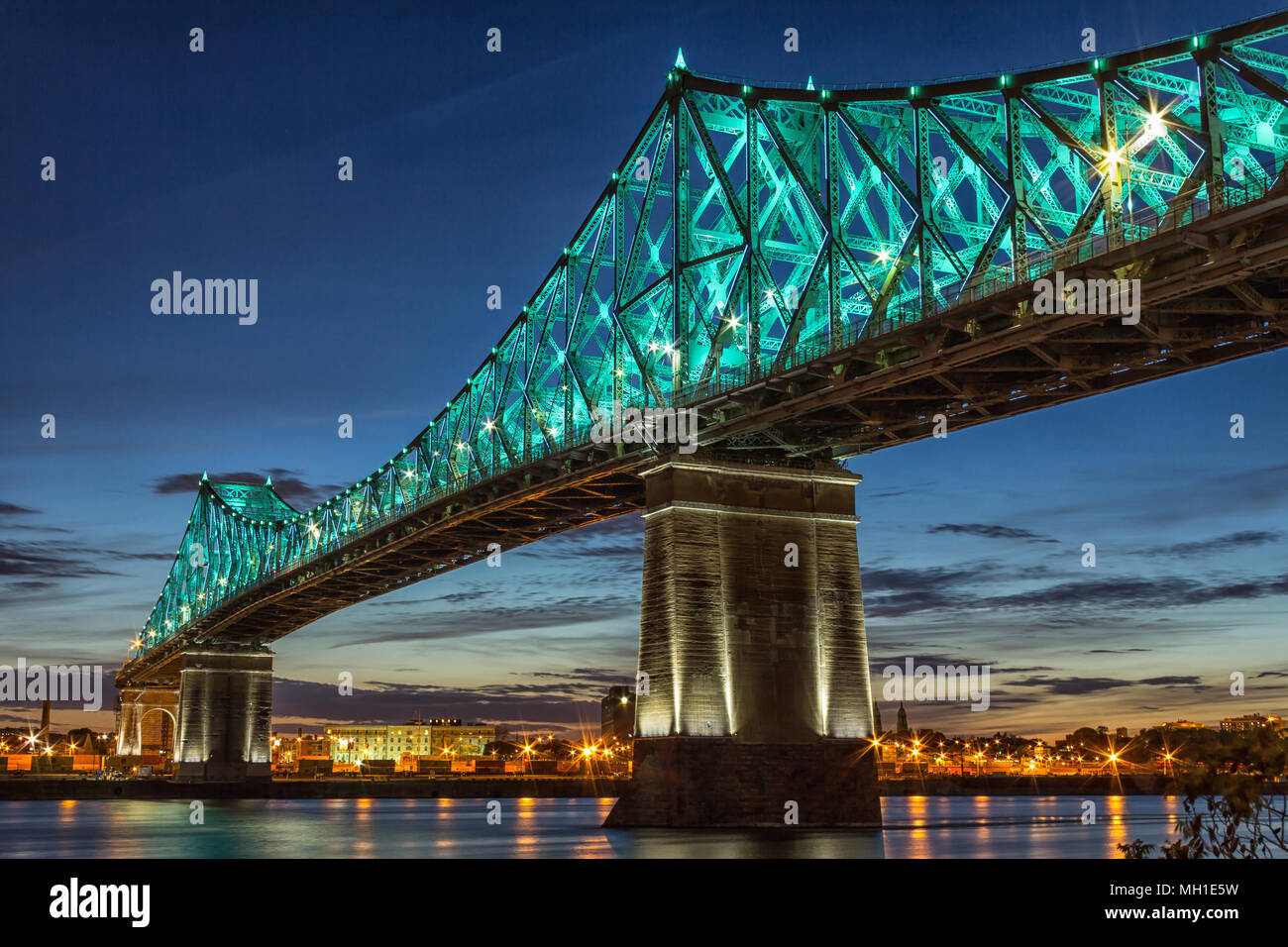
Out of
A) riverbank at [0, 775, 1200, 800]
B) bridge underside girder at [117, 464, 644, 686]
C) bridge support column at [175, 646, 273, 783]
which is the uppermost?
bridge underside girder at [117, 464, 644, 686]

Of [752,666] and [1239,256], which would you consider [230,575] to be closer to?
[752,666]

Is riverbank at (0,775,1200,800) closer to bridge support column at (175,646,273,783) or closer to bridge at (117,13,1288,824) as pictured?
bridge support column at (175,646,273,783)

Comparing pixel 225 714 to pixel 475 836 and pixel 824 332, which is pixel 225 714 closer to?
pixel 475 836

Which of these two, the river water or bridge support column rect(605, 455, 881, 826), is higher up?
bridge support column rect(605, 455, 881, 826)

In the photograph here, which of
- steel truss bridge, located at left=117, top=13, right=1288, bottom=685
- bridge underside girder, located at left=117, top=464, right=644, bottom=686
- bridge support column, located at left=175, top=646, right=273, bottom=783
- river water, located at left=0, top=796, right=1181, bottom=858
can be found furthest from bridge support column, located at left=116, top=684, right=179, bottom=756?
steel truss bridge, located at left=117, top=13, right=1288, bottom=685

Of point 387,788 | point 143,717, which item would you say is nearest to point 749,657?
point 387,788
